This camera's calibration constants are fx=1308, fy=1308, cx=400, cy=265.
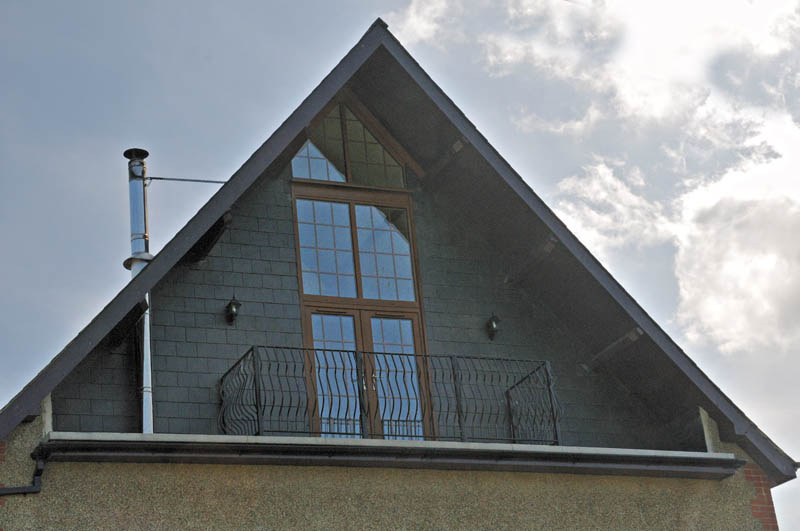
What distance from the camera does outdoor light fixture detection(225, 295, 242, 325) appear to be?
1395cm

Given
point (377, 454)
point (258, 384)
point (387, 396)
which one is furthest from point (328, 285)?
point (377, 454)

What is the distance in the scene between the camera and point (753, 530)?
14328mm

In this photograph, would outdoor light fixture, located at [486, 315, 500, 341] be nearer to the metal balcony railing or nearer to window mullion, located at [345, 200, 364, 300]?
the metal balcony railing

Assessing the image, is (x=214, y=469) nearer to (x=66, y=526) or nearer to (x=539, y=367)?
(x=66, y=526)

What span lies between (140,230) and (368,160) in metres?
3.00

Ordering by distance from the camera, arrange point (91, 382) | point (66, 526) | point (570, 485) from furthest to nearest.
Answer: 1. point (570, 485)
2. point (91, 382)
3. point (66, 526)

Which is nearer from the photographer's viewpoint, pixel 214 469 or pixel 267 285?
pixel 214 469

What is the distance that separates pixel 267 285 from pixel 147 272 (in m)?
2.04

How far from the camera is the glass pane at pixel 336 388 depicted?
1377cm

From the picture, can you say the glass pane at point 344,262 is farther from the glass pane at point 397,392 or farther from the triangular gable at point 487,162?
the triangular gable at point 487,162

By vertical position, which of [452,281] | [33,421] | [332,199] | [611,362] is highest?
[332,199]

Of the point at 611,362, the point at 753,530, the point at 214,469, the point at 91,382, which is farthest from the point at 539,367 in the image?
the point at 91,382

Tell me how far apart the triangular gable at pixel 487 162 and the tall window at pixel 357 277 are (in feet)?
2.52

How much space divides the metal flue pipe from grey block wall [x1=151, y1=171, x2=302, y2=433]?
27cm
